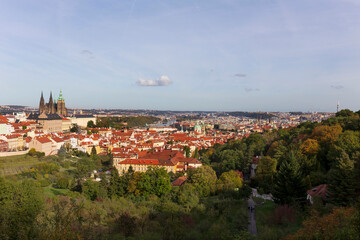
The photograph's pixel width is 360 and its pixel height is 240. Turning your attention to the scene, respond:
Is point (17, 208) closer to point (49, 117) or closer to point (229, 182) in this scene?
point (229, 182)

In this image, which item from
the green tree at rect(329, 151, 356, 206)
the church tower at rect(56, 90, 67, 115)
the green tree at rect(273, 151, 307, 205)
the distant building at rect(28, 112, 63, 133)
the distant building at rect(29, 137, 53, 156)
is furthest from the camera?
the church tower at rect(56, 90, 67, 115)

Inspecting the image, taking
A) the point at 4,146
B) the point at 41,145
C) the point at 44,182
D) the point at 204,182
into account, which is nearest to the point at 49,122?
the point at 41,145

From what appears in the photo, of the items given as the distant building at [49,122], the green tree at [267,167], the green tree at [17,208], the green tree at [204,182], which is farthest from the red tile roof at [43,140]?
the green tree at [267,167]

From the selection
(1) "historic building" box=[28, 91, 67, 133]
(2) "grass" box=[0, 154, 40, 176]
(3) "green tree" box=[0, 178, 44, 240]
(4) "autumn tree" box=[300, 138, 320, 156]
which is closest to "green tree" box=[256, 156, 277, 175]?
(4) "autumn tree" box=[300, 138, 320, 156]

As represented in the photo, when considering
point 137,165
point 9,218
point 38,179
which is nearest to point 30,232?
point 9,218

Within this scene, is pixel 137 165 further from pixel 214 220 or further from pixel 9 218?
pixel 9 218

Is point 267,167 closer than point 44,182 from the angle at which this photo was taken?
Result: Yes

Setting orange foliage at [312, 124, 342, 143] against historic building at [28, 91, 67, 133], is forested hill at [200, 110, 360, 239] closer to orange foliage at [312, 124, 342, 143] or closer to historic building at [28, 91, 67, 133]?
orange foliage at [312, 124, 342, 143]
